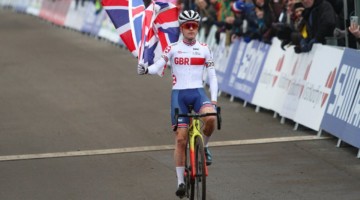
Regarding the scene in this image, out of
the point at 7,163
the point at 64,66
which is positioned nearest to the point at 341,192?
the point at 7,163

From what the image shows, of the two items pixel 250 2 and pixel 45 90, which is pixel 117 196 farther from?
pixel 45 90

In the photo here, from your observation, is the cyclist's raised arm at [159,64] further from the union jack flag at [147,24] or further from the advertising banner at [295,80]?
the advertising banner at [295,80]

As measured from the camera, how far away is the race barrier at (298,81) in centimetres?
1445

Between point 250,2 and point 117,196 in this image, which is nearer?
point 117,196

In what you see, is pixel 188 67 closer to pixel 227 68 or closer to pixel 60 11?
pixel 227 68

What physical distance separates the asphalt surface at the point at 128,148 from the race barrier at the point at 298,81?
0.91 ft

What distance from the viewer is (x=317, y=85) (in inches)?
618

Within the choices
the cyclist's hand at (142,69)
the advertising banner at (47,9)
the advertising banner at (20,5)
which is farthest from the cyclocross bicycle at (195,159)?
the advertising banner at (20,5)

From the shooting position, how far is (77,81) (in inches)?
898

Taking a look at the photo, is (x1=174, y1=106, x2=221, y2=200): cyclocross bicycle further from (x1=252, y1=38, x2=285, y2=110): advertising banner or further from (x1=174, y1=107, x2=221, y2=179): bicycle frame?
(x1=252, y1=38, x2=285, y2=110): advertising banner

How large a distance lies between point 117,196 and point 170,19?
287cm

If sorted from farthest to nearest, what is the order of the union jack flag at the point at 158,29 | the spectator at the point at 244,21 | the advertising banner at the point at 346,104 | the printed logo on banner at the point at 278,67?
the spectator at the point at 244,21, the printed logo on banner at the point at 278,67, the advertising banner at the point at 346,104, the union jack flag at the point at 158,29

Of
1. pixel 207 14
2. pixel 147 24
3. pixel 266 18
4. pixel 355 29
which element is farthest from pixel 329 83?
pixel 207 14

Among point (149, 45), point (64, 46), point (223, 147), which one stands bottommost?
point (64, 46)
